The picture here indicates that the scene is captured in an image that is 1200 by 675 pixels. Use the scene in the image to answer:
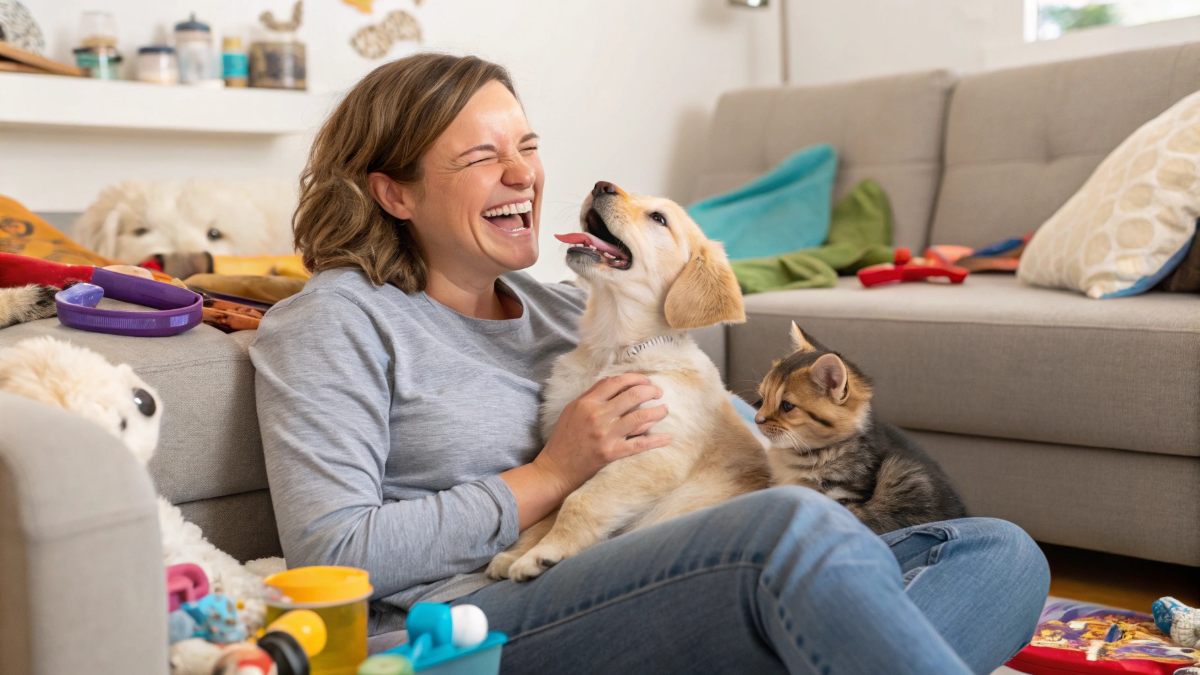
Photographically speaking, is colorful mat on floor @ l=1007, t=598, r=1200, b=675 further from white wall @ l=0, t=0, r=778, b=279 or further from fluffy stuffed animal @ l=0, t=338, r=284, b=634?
white wall @ l=0, t=0, r=778, b=279

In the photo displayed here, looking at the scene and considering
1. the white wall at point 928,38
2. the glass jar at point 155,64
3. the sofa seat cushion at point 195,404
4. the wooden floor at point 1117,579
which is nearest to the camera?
the sofa seat cushion at point 195,404

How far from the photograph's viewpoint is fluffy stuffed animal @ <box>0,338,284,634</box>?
1153mm

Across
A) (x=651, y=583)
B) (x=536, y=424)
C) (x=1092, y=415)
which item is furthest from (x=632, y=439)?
(x=1092, y=415)

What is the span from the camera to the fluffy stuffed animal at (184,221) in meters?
2.97

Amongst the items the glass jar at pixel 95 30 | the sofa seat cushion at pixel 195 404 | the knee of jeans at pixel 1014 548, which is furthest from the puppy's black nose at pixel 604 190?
the glass jar at pixel 95 30

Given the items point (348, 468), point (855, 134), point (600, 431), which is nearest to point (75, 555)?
point (348, 468)

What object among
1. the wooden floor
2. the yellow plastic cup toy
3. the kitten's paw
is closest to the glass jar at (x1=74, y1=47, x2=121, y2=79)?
the kitten's paw

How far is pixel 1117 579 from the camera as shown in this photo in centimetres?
254

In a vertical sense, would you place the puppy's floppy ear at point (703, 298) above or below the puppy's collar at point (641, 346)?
above

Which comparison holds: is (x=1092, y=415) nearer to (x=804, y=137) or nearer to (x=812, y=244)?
(x=812, y=244)

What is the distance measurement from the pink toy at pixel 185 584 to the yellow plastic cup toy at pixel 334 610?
9cm

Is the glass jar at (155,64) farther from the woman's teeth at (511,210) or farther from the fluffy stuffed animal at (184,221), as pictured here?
the woman's teeth at (511,210)

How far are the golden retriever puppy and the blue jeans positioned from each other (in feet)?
0.92

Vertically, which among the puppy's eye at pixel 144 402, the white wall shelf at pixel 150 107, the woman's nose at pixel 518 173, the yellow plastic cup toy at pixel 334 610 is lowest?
the yellow plastic cup toy at pixel 334 610
